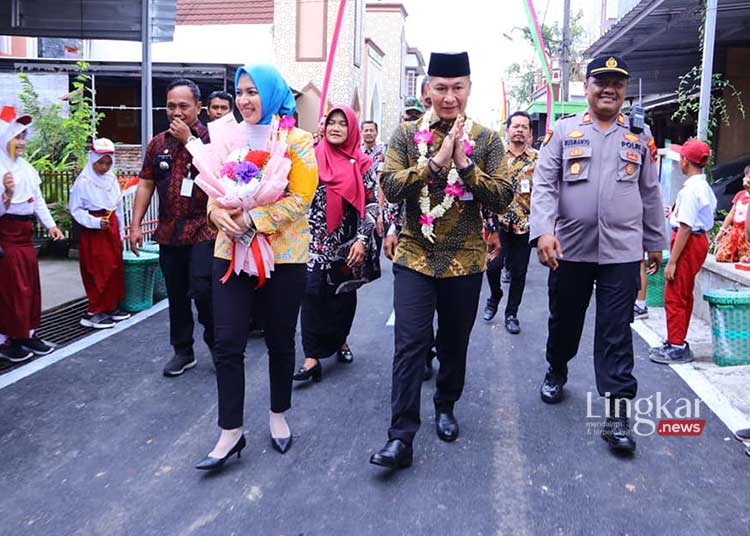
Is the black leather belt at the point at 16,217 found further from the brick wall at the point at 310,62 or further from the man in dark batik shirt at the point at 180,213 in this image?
the brick wall at the point at 310,62

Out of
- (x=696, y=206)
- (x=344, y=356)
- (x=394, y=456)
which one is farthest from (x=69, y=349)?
(x=696, y=206)

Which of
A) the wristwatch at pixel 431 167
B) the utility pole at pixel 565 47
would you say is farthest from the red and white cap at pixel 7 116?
the utility pole at pixel 565 47

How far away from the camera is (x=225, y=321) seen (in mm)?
3496

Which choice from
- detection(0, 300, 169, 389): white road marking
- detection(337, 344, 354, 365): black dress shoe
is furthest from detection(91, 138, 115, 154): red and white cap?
detection(337, 344, 354, 365): black dress shoe

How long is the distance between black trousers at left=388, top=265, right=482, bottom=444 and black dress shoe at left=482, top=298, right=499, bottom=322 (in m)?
3.08

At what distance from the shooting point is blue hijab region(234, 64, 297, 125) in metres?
3.52

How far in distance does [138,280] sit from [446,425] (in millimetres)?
4158

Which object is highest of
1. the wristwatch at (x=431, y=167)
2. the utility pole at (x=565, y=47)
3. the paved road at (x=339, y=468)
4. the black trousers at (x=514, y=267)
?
the utility pole at (x=565, y=47)

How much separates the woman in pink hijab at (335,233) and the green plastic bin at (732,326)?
2677mm

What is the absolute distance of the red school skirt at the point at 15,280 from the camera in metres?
5.39

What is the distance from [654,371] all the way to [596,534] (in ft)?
8.79

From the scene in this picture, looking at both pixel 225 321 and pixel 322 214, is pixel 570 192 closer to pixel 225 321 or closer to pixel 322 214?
pixel 322 214

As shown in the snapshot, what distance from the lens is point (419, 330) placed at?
3592 millimetres

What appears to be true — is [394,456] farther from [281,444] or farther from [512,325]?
[512,325]
